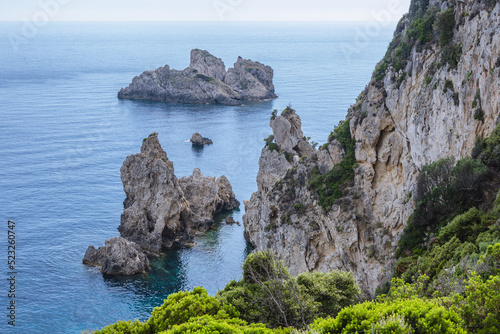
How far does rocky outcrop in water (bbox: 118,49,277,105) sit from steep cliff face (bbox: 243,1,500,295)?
115 meters

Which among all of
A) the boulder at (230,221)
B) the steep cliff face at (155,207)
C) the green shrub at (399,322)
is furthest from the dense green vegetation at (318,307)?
the boulder at (230,221)

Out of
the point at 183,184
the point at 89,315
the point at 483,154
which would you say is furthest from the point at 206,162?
the point at 483,154

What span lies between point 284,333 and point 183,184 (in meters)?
63.4

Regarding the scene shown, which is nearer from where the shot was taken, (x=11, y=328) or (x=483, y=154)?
(x=483, y=154)

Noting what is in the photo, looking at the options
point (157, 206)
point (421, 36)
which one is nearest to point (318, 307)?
point (421, 36)

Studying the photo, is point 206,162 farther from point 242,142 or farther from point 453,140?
point 453,140

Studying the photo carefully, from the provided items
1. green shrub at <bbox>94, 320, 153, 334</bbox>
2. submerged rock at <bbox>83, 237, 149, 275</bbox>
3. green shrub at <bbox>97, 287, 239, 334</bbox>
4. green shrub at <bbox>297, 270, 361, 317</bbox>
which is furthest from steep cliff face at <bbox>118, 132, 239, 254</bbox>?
green shrub at <bbox>97, 287, 239, 334</bbox>

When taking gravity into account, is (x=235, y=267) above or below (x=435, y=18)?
below

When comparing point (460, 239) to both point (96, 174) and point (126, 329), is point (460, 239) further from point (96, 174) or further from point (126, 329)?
point (96, 174)

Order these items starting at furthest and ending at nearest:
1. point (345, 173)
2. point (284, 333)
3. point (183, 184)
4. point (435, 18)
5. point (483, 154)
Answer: point (183, 184)
point (345, 173)
point (435, 18)
point (483, 154)
point (284, 333)

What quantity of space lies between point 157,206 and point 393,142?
41.3 metres

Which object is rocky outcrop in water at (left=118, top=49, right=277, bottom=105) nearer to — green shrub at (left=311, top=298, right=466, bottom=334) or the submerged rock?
the submerged rock

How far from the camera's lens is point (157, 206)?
76.1 metres

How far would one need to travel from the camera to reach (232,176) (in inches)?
3952
